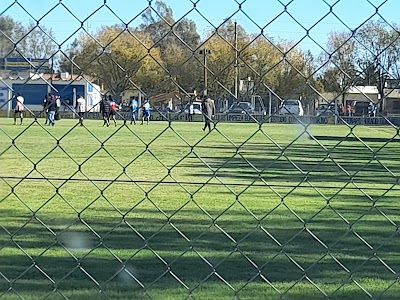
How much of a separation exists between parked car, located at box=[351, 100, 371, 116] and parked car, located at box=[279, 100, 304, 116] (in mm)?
254

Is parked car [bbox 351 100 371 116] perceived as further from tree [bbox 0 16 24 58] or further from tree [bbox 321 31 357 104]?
tree [bbox 0 16 24 58]

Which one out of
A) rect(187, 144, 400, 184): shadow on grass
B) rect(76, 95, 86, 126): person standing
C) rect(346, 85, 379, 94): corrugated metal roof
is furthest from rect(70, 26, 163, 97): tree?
rect(187, 144, 400, 184): shadow on grass

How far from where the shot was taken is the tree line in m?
3.43

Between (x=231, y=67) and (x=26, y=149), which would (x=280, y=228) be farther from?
(x=26, y=149)

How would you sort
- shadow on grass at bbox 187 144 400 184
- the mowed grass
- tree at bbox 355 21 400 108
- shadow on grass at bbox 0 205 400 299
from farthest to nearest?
shadow on grass at bbox 187 144 400 184 < shadow on grass at bbox 0 205 400 299 < the mowed grass < tree at bbox 355 21 400 108

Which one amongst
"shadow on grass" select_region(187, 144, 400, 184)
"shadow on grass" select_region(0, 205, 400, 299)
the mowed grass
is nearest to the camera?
the mowed grass

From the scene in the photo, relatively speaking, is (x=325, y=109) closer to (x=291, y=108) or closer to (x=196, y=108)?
(x=291, y=108)

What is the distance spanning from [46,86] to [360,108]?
148 cm

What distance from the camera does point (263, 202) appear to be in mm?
10188

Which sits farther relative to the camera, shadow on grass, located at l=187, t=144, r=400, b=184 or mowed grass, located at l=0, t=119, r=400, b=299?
shadow on grass, located at l=187, t=144, r=400, b=184

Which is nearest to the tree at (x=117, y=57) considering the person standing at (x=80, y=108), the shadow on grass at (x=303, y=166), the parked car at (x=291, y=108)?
the person standing at (x=80, y=108)

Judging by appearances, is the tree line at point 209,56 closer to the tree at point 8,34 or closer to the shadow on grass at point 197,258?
the tree at point 8,34

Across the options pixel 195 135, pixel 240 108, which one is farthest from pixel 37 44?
pixel 195 135

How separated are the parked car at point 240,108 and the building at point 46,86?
0.61 metres
